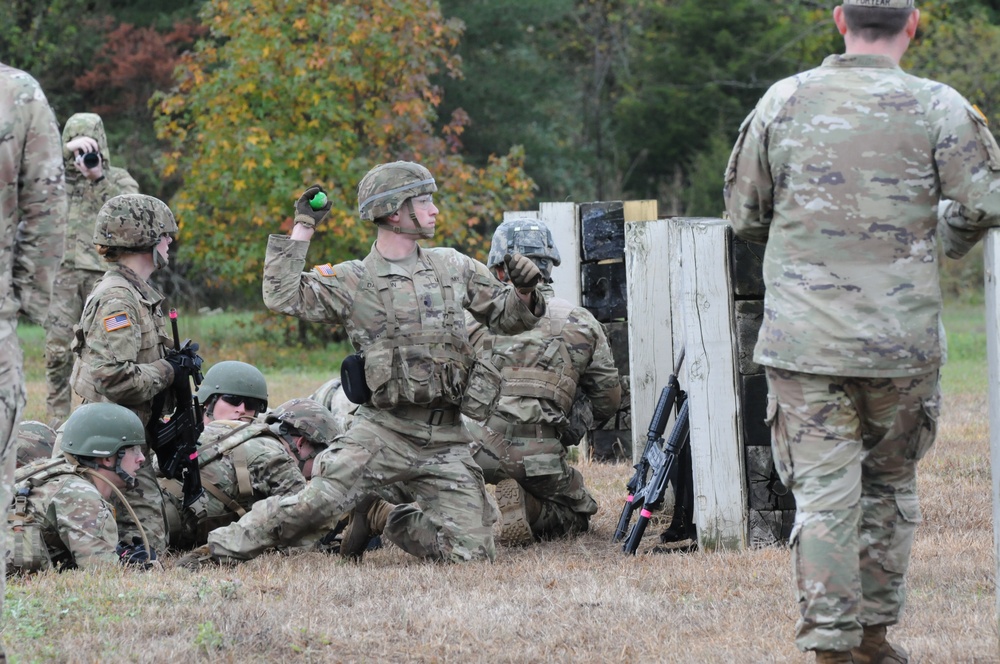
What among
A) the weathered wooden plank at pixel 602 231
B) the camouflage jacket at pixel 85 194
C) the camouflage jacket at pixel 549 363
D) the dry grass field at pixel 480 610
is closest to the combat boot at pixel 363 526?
the dry grass field at pixel 480 610

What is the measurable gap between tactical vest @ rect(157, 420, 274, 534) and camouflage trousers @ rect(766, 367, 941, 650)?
3682mm

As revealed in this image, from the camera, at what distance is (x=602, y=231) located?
968 cm

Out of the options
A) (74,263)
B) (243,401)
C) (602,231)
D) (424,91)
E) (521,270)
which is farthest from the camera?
(424,91)

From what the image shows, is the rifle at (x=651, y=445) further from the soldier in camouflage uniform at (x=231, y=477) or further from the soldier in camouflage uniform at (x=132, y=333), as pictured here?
the soldier in camouflage uniform at (x=132, y=333)

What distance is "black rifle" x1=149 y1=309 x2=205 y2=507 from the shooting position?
712cm

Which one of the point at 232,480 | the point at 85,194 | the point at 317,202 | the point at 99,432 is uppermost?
the point at 85,194

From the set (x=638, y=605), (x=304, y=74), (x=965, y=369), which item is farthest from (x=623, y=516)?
(x=304, y=74)

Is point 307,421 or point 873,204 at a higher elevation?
point 873,204

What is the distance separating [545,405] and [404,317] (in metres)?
1.30

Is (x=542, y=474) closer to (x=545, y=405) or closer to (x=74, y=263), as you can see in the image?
(x=545, y=405)

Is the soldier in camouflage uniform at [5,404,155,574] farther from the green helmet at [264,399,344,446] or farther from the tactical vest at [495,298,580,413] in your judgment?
the tactical vest at [495,298,580,413]

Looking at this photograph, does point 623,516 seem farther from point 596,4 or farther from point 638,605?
point 596,4

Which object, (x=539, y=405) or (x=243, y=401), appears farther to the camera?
(x=243, y=401)

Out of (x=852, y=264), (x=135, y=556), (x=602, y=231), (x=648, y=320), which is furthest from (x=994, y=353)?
(x=602, y=231)
